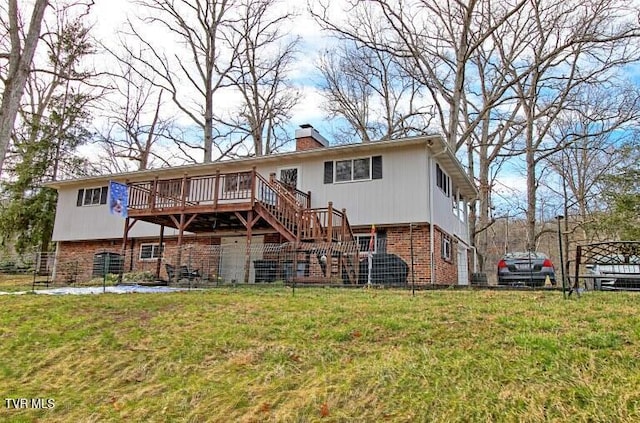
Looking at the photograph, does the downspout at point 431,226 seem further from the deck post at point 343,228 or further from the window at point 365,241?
the deck post at point 343,228

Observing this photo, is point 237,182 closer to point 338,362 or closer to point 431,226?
point 431,226

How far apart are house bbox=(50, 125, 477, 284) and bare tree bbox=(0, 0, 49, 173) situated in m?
4.33

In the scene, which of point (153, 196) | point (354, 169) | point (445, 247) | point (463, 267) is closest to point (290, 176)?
point (354, 169)

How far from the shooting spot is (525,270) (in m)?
12.8

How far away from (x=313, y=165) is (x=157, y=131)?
48.4 feet

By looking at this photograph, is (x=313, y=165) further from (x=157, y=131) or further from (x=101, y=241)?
(x=157, y=131)

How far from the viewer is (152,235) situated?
17031 millimetres

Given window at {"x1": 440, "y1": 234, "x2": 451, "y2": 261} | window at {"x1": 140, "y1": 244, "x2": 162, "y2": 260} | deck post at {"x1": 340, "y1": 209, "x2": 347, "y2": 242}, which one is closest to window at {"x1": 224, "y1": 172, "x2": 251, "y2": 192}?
deck post at {"x1": 340, "y1": 209, "x2": 347, "y2": 242}

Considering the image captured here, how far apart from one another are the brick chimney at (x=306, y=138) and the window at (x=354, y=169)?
141 cm

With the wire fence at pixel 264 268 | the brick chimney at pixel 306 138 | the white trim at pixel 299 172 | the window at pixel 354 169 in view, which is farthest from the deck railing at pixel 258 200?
the brick chimney at pixel 306 138

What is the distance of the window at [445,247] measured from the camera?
1392 cm

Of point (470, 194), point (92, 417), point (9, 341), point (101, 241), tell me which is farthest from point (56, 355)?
point (470, 194)

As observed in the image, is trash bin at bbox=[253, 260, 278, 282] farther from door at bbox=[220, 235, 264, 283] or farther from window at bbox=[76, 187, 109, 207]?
window at bbox=[76, 187, 109, 207]

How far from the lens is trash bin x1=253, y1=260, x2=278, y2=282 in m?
11.9
